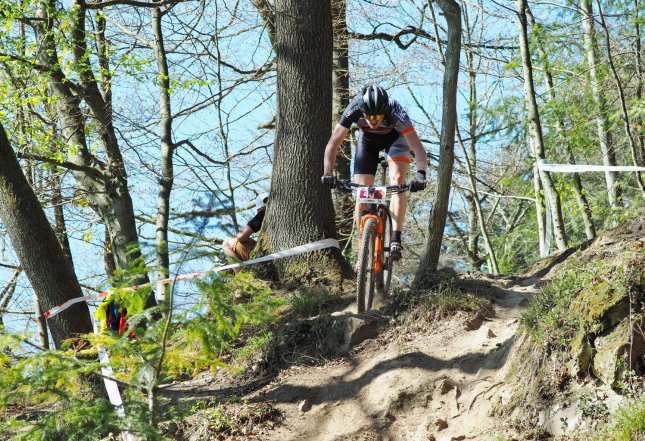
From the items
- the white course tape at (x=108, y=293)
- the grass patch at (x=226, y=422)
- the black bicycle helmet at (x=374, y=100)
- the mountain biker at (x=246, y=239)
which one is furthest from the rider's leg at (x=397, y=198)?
the mountain biker at (x=246, y=239)

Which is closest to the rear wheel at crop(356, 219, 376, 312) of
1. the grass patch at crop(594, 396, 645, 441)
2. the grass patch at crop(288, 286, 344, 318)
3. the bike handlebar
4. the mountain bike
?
the mountain bike

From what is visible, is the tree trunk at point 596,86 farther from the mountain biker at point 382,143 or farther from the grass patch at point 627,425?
the grass patch at point 627,425

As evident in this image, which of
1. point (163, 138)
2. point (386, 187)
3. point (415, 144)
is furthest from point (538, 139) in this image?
point (163, 138)

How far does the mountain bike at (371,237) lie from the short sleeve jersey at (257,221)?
96.5 inches

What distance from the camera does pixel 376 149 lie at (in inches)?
293

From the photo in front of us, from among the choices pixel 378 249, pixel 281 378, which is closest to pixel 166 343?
pixel 281 378

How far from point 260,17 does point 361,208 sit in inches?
342

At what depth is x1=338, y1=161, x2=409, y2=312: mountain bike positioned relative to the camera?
7.02m

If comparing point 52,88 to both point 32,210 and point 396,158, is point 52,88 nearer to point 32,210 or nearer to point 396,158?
point 32,210

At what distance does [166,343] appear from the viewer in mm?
4262

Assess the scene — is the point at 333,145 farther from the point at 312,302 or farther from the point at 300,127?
the point at 300,127

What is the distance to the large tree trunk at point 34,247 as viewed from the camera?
7.11 meters

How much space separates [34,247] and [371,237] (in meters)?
3.25

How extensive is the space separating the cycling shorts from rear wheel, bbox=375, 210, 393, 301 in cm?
51
